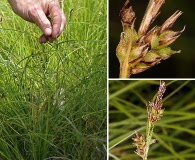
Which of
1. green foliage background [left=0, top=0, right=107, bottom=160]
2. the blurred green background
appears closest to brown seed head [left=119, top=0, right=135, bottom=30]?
the blurred green background

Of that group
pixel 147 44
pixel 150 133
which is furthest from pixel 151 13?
pixel 150 133

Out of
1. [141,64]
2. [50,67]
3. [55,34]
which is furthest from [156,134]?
[50,67]

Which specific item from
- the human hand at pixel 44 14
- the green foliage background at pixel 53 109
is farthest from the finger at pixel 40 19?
the green foliage background at pixel 53 109

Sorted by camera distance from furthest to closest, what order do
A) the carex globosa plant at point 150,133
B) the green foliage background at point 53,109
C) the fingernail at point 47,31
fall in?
the green foliage background at point 53,109, the fingernail at point 47,31, the carex globosa plant at point 150,133

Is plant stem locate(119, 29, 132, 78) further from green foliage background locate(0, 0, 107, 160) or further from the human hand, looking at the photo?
green foliage background locate(0, 0, 107, 160)

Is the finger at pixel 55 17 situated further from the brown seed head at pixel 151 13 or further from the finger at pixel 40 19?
the brown seed head at pixel 151 13
